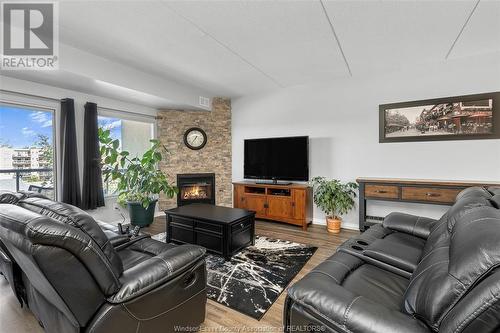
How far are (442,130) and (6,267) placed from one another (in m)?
5.07

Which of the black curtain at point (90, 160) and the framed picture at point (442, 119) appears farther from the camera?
the black curtain at point (90, 160)

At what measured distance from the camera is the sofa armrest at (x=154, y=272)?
48.6 inches

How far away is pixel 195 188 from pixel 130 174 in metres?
1.35

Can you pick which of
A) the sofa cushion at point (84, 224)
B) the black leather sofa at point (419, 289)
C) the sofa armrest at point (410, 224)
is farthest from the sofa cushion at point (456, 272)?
the sofa cushion at point (84, 224)

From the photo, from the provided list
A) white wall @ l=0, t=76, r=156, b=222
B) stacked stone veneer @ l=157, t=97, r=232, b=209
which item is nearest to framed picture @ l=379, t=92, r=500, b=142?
stacked stone veneer @ l=157, t=97, r=232, b=209

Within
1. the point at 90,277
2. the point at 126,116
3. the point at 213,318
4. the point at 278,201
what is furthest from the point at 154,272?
the point at 126,116

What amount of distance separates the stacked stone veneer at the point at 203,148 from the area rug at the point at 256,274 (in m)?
2.18

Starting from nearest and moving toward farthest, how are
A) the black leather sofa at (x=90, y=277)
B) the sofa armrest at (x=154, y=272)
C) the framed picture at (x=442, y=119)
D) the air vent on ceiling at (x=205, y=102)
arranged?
1. the black leather sofa at (x=90, y=277)
2. the sofa armrest at (x=154, y=272)
3. the framed picture at (x=442, y=119)
4. the air vent on ceiling at (x=205, y=102)

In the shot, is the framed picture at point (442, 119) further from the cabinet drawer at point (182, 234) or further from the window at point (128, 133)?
the window at point (128, 133)

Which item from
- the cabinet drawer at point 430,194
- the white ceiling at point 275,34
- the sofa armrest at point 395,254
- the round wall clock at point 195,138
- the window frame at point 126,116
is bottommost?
the sofa armrest at point 395,254

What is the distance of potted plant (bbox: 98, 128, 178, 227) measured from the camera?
4.04 metres

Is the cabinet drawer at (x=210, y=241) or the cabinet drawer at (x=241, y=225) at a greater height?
the cabinet drawer at (x=241, y=225)

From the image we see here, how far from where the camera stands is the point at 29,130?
342 centimetres

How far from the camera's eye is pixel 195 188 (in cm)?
512
